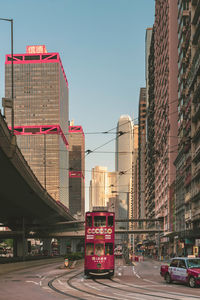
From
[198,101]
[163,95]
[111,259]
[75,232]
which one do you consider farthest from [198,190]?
[75,232]

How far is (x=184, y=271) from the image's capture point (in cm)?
2783

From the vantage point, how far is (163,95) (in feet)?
400

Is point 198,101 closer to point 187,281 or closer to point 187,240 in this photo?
point 187,240

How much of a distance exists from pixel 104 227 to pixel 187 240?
45.4m

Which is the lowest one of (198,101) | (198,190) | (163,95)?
(198,190)

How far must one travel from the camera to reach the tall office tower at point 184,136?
75.6 metres

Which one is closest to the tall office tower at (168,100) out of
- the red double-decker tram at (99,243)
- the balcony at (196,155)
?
the balcony at (196,155)

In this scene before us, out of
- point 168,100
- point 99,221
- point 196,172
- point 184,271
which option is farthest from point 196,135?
point 168,100

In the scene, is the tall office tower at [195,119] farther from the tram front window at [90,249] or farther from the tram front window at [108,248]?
the tram front window at [90,249]

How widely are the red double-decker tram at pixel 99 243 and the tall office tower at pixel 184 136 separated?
3860 centimetres

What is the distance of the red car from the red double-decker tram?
506 centimetres

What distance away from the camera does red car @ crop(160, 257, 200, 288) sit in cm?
2664

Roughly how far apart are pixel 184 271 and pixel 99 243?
8.00 metres

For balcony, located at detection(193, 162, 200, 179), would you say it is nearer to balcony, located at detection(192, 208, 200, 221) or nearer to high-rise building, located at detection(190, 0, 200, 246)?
high-rise building, located at detection(190, 0, 200, 246)
